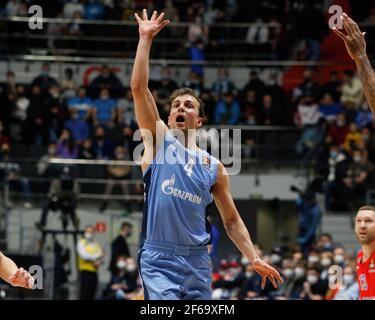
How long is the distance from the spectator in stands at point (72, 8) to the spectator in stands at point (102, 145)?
15.9 ft

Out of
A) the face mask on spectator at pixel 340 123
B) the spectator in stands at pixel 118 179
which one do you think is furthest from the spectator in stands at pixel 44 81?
the face mask on spectator at pixel 340 123

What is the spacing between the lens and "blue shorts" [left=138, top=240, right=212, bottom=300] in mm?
8227

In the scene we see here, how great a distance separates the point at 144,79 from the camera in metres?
8.27

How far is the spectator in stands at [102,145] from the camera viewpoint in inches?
882

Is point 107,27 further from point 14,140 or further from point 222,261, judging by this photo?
point 222,261

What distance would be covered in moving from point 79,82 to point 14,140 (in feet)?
9.07

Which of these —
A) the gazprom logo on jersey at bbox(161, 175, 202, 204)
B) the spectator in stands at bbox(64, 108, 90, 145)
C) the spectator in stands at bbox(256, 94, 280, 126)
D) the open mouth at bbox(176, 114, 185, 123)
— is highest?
the spectator in stands at bbox(256, 94, 280, 126)

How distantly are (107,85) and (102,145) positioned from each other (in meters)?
2.19

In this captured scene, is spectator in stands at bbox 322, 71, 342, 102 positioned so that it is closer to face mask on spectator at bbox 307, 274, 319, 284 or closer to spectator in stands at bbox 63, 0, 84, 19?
face mask on spectator at bbox 307, 274, 319, 284

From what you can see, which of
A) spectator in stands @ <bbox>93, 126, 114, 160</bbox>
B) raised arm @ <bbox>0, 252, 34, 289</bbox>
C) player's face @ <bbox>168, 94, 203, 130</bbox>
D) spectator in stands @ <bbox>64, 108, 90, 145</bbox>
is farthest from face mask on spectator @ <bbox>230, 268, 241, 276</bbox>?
raised arm @ <bbox>0, 252, 34, 289</bbox>

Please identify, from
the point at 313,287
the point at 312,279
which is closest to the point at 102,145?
the point at 312,279

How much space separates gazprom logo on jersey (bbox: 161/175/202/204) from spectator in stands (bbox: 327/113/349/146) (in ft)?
48.0

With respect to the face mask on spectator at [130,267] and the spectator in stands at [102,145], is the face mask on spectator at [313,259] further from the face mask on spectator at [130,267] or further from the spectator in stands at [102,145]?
the spectator in stands at [102,145]
